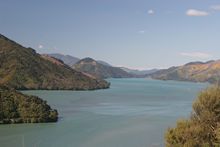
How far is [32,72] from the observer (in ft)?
506

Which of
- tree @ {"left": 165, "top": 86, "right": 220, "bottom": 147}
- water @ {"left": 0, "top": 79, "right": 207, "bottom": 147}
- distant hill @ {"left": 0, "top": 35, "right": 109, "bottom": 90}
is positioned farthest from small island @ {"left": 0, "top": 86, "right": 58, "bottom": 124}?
distant hill @ {"left": 0, "top": 35, "right": 109, "bottom": 90}

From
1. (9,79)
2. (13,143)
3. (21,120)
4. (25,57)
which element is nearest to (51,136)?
(13,143)

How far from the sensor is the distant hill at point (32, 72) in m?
145

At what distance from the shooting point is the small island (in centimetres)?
6357

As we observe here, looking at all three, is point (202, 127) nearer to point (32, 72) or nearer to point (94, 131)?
point (94, 131)

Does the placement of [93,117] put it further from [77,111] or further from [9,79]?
[9,79]

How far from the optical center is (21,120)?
63.4 metres

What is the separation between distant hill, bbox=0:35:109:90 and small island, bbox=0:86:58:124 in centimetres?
6937

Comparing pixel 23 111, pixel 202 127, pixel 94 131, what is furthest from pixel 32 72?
pixel 202 127

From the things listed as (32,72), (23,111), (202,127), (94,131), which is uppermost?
(32,72)

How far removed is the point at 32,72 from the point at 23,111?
90.2 m

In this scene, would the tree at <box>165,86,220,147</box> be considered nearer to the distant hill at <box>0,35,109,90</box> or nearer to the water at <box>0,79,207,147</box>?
the water at <box>0,79,207,147</box>

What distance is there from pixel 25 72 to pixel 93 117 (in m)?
81.9

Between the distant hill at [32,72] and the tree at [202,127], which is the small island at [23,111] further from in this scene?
the distant hill at [32,72]
